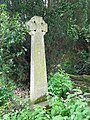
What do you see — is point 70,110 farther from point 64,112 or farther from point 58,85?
point 58,85

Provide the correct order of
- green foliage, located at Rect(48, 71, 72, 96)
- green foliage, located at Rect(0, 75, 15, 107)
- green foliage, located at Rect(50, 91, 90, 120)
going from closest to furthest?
green foliage, located at Rect(50, 91, 90, 120) → green foliage, located at Rect(0, 75, 15, 107) → green foliage, located at Rect(48, 71, 72, 96)

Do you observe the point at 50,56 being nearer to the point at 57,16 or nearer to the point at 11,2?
the point at 57,16

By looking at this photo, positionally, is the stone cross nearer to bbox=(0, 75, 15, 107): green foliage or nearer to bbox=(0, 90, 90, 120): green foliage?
bbox=(0, 75, 15, 107): green foliage

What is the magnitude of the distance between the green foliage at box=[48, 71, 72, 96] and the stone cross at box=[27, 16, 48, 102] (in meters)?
0.29

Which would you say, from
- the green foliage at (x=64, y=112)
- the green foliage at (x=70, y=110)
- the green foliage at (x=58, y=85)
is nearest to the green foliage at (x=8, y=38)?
the green foliage at (x=58, y=85)

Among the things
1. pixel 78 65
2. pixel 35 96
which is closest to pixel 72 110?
pixel 35 96

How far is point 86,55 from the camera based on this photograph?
22.6 feet

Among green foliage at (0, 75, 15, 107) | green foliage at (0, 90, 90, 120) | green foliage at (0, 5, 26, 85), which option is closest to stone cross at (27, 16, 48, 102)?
green foliage at (0, 5, 26, 85)

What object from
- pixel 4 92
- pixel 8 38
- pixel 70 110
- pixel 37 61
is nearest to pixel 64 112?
pixel 70 110

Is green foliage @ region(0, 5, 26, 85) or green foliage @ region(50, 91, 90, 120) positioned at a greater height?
green foliage @ region(0, 5, 26, 85)

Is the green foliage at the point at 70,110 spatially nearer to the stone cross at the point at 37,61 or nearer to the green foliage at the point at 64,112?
the green foliage at the point at 64,112

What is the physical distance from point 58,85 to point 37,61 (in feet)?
2.39

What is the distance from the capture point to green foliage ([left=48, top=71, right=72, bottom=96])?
416 cm

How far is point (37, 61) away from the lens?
3.84m
